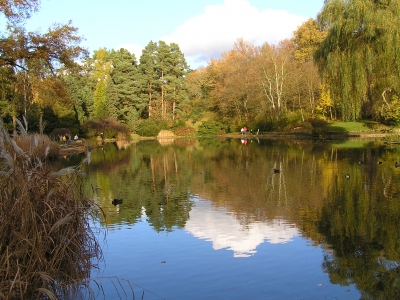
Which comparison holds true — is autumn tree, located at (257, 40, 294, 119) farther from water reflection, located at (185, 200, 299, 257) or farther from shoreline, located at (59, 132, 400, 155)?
water reflection, located at (185, 200, 299, 257)

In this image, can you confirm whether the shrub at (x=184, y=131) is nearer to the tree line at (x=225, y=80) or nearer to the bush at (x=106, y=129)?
the tree line at (x=225, y=80)

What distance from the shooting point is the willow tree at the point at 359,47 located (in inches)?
1100

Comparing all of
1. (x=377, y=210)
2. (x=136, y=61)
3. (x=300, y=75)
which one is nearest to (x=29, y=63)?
(x=377, y=210)

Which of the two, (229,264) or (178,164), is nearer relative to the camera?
(229,264)

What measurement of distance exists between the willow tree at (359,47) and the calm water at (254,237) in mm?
12885

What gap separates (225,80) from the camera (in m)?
60.5

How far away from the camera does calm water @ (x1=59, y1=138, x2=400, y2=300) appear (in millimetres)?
6536

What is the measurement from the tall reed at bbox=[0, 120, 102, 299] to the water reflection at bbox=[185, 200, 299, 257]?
3002 mm

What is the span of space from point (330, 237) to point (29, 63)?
20.5 metres

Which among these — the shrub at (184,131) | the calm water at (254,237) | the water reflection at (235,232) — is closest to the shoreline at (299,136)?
the shrub at (184,131)

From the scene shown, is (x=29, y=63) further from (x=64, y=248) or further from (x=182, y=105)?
(x=182, y=105)

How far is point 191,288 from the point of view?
651cm

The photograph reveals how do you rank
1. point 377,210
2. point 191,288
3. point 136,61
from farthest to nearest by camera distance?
1. point 136,61
2. point 377,210
3. point 191,288

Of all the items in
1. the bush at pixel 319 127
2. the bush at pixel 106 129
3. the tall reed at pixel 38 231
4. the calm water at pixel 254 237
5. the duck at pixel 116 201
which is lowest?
the calm water at pixel 254 237
